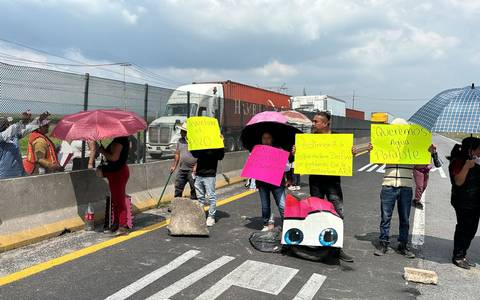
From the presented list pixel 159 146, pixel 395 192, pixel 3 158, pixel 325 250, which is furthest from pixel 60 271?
pixel 159 146

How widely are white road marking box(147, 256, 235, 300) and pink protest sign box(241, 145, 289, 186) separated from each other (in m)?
1.46

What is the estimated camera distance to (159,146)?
16109 millimetres

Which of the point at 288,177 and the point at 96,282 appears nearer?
the point at 96,282

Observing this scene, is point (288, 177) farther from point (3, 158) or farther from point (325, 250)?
point (3, 158)

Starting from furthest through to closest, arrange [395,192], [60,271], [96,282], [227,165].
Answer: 1. [227,165]
2. [395,192]
3. [60,271]
4. [96,282]

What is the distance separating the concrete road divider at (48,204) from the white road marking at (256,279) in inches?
118

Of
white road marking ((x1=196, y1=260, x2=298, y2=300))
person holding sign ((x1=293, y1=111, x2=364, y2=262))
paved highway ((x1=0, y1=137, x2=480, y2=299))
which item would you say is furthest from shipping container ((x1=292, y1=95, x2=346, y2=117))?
white road marking ((x1=196, y1=260, x2=298, y2=300))

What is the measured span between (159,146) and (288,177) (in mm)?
7596

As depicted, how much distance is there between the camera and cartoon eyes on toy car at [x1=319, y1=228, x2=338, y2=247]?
5.30m

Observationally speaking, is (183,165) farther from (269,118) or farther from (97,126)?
(97,126)

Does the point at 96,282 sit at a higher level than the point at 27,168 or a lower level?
lower

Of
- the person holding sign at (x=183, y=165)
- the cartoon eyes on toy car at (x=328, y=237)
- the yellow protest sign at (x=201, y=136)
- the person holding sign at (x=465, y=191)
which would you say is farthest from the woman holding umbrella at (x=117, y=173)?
the person holding sign at (x=465, y=191)

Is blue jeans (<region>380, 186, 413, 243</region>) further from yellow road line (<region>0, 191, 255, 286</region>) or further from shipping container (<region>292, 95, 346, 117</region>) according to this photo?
shipping container (<region>292, 95, 346, 117</region>)

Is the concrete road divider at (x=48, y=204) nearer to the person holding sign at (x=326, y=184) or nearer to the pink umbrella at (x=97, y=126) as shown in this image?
the pink umbrella at (x=97, y=126)
